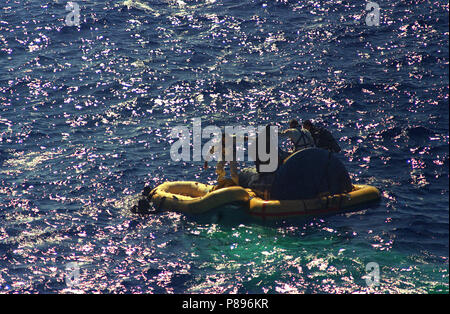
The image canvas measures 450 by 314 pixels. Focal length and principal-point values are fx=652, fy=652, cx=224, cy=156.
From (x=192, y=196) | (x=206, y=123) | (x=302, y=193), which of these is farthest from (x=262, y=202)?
(x=206, y=123)

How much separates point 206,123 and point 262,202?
810 centimetres

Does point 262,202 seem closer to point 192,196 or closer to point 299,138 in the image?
point 299,138

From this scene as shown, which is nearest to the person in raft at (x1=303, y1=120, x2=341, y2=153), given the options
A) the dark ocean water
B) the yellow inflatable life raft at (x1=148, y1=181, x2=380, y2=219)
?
the yellow inflatable life raft at (x1=148, y1=181, x2=380, y2=219)

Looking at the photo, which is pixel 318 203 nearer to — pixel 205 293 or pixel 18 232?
pixel 205 293

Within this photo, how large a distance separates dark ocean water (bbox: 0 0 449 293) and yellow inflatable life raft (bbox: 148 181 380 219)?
351mm

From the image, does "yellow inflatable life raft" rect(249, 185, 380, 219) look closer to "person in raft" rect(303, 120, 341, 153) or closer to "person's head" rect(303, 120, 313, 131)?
"person in raft" rect(303, 120, 341, 153)

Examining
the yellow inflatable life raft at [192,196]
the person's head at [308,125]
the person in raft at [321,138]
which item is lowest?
the yellow inflatable life raft at [192,196]

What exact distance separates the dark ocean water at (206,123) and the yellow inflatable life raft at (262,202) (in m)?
0.35

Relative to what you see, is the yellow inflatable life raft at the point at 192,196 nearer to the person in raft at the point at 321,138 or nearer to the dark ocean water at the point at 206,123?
the dark ocean water at the point at 206,123

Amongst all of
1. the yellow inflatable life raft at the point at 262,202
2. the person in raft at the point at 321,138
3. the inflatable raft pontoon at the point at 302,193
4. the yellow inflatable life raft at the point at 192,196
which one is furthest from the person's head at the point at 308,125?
the yellow inflatable life raft at the point at 192,196

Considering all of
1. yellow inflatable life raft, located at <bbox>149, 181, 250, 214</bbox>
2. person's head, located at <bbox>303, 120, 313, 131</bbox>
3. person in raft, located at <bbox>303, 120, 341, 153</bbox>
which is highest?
person's head, located at <bbox>303, 120, 313, 131</bbox>

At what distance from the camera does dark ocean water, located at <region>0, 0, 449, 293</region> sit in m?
16.8

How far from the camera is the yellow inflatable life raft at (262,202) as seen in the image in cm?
1892

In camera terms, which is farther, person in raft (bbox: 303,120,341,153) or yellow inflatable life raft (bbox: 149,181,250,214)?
person in raft (bbox: 303,120,341,153)
